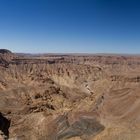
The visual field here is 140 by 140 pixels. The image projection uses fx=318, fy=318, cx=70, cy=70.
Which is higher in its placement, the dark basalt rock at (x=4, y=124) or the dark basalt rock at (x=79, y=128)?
the dark basalt rock at (x=79, y=128)

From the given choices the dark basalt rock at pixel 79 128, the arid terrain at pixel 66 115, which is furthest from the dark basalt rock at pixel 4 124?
the dark basalt rock at pixel 79 128

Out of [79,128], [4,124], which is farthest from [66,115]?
[4,124]

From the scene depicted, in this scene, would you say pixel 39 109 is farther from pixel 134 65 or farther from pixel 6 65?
pixel 134 65

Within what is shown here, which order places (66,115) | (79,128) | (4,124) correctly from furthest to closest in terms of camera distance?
(66,115) < (4,124) < (79,128)

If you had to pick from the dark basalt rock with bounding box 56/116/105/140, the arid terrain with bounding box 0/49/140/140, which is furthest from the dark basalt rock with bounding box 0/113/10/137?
the dark basalt rock with bounding box 56/116/105/140

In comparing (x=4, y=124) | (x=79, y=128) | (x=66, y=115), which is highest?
(x=66, y=115)

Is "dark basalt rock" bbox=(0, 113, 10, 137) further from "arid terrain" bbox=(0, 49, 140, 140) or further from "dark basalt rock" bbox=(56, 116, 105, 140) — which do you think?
"dark basalt rock" bbox=(56, 116, 105, 140)

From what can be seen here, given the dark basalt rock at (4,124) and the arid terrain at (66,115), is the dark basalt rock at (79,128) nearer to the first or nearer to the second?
the arid terrain at (66,115)

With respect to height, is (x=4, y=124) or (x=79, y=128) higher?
(x=79, y=128)

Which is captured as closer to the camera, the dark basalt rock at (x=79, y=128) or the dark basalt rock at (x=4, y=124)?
the dark basalt rock at (x=79, y=128)

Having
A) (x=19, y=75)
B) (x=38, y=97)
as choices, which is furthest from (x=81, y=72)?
(x=38, y=97)

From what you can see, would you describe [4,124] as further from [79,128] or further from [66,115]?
[79,128]
